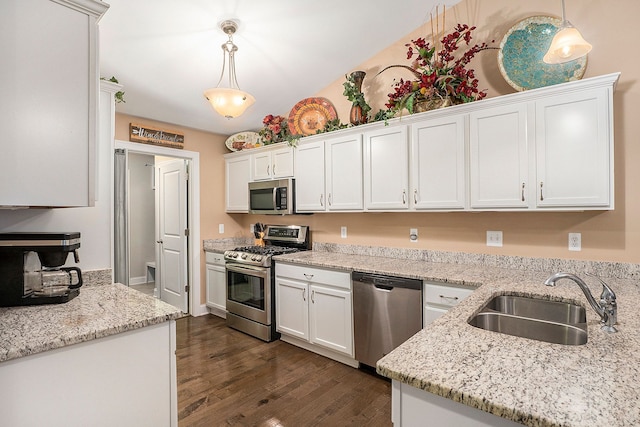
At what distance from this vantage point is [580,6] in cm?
220

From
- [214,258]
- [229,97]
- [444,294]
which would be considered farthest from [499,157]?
[214,258]

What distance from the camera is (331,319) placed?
2.86 m

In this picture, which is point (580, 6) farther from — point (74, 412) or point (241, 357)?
point (241, 357)

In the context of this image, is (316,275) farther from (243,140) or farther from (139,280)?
(139,280)

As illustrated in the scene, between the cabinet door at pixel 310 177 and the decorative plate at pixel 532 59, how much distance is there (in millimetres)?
1735

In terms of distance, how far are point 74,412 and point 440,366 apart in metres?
1.38

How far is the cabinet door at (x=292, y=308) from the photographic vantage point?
3.05 m

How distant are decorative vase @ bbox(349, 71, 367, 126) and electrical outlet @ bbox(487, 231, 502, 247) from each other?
1.54 m

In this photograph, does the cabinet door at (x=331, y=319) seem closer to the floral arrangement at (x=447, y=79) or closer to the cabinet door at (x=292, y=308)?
the cabinet door at (x=292, y=308)

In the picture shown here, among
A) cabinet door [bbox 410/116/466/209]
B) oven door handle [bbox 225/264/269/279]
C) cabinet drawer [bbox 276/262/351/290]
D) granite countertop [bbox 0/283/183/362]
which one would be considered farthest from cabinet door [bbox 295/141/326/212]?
granite countertop [bbox 0/283/183/362]

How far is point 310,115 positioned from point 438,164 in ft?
5.87

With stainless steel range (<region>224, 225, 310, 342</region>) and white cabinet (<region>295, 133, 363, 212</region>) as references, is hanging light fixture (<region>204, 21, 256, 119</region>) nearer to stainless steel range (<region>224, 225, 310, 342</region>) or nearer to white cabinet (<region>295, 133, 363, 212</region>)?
white cabinet (<region>295, 133, 363, 212</region>)

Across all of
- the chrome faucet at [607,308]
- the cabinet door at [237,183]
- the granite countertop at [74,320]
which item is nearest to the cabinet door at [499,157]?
the chrome faucet at [607,308]

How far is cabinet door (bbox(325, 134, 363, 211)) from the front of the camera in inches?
119
